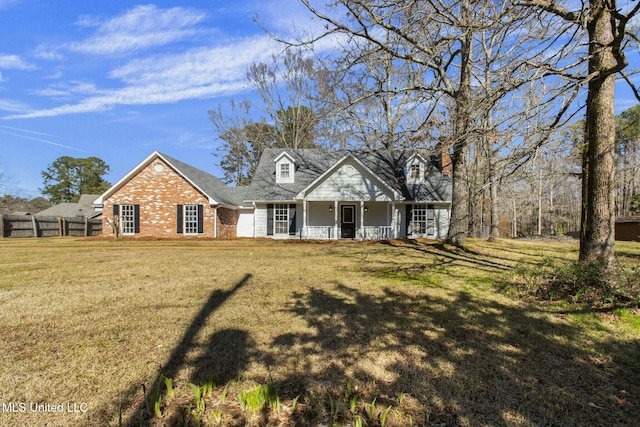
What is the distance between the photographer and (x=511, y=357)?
343cm

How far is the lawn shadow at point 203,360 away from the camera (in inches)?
101

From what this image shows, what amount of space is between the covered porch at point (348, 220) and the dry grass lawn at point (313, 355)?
11887 millimetres

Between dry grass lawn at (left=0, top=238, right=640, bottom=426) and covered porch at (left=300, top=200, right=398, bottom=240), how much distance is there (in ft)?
39.0

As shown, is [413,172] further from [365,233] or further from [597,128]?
[597,128]

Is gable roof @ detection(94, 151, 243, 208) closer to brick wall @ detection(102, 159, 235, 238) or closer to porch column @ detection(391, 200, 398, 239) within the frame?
brick wall @ detection(102, 159, 235, 238)

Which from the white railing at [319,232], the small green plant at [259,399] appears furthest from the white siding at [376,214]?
the small green plant at [259,399]

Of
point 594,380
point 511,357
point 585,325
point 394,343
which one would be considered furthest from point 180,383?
point 585,325

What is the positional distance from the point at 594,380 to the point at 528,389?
0.76 m

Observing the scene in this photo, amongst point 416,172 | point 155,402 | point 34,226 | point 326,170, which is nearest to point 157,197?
point 34,226

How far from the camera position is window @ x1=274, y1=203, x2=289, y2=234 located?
19.1 metres

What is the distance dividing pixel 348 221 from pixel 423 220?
14.6 feet

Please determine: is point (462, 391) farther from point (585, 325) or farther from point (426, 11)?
point (426, 11)

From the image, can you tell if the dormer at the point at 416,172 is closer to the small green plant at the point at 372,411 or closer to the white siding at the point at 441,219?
the white siding at the point at 441,219

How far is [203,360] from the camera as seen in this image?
3293mm
